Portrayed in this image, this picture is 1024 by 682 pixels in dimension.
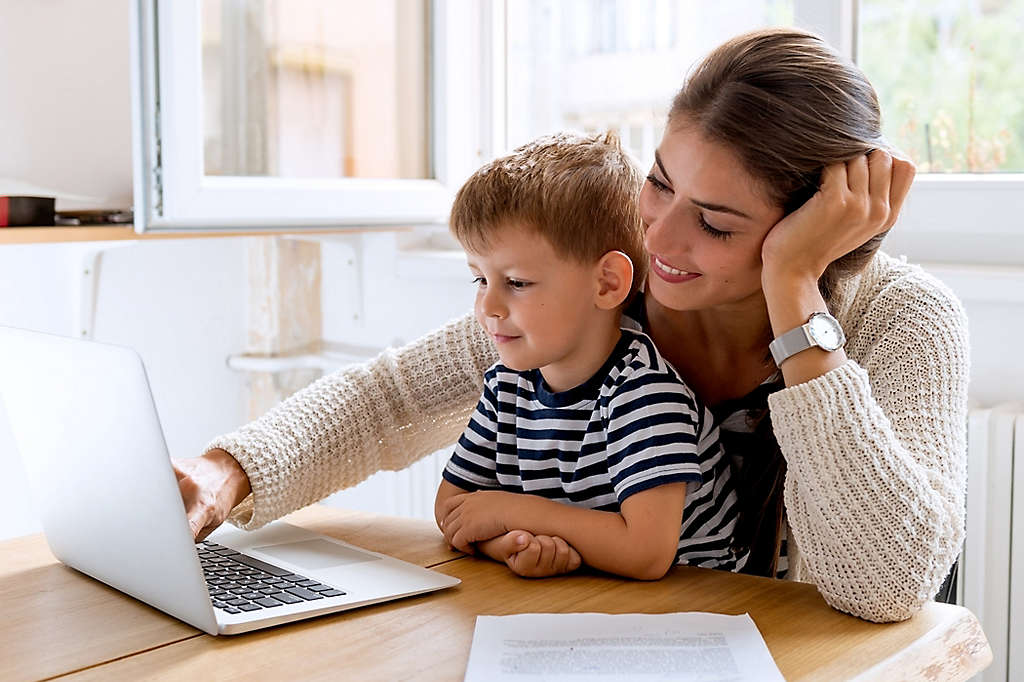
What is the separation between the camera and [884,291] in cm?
116

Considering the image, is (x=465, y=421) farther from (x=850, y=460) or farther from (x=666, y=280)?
(x=850, y=460)

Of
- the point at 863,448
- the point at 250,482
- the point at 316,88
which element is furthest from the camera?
the point at 316,88

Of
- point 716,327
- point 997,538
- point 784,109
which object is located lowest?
point 997,538

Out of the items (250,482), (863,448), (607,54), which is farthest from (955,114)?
(607,54)

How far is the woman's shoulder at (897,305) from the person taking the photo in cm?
111

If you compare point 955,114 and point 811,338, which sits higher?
point 955,114

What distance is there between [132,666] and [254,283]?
4.89 ft

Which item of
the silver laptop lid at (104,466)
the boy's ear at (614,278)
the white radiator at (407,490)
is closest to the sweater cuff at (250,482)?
the silver laptop lid at (104,466)

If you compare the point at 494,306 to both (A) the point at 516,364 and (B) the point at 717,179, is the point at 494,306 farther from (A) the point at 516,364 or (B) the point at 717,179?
(B) the point at 717,179

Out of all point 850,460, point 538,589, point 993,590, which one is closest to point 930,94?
point 993,590

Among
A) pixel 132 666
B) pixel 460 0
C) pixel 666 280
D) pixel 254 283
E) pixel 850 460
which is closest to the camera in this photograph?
pixel 132 666

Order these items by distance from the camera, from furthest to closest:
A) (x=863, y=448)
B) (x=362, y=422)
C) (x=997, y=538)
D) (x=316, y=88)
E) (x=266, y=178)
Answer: (x=316, y=88) → (x=266, y=178) → (x=997, y=538) → (x=362, y=422) → (x=863, y=448)

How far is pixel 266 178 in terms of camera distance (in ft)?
5.88

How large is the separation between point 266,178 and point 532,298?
82 centimetres
